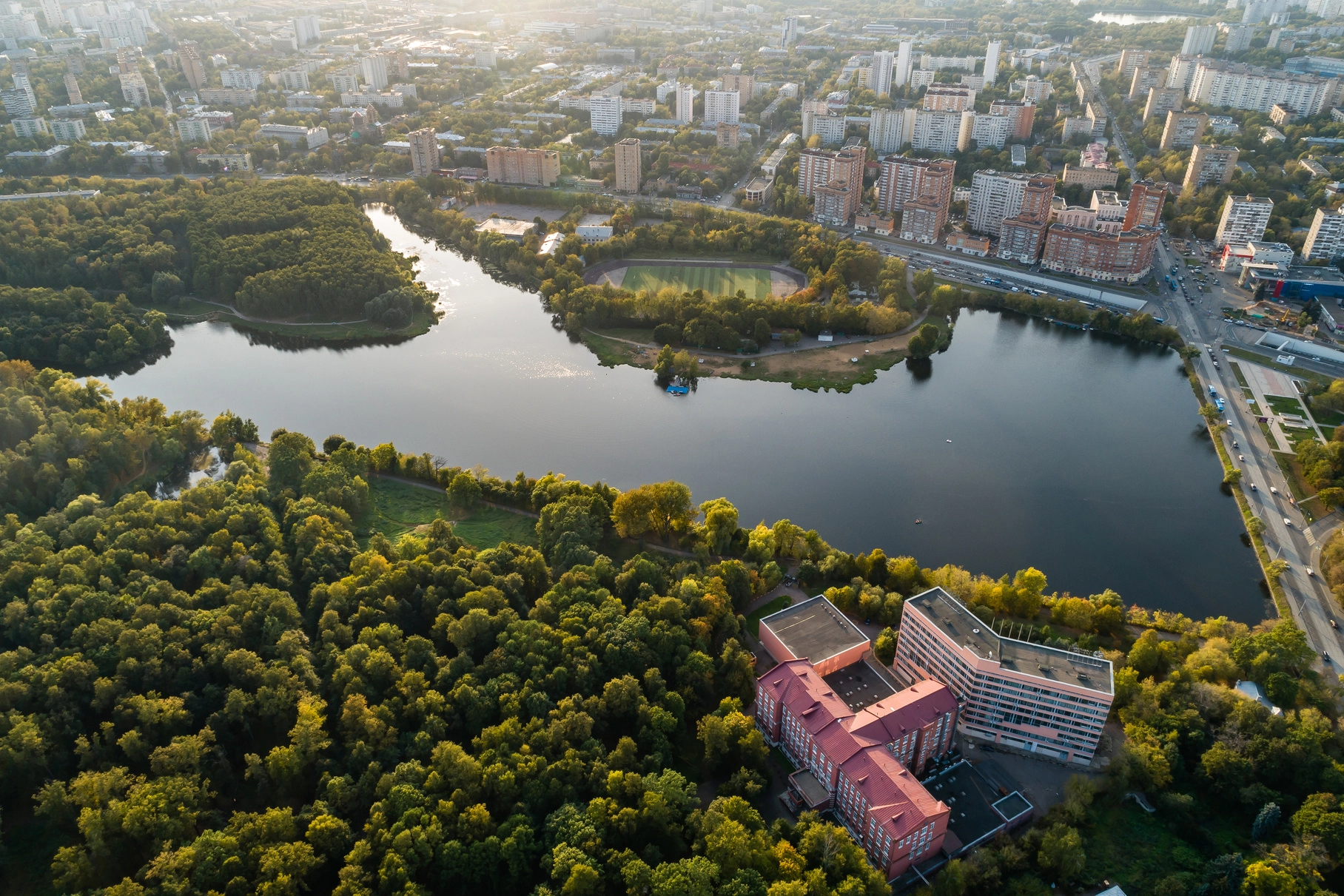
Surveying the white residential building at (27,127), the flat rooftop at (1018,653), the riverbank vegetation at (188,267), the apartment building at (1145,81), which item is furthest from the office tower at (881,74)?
the flat rooftop at (1018,653)

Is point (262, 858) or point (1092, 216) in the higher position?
point (1092, 216)

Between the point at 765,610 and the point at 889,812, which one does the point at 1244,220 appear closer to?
the point at 765,610

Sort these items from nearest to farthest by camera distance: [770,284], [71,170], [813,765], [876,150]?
1. [813,765]
2. [770,284]
3. [71,170]
4. [876,150]

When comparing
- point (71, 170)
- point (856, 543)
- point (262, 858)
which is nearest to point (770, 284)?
point (856, 543)

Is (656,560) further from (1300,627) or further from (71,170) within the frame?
(71,170)

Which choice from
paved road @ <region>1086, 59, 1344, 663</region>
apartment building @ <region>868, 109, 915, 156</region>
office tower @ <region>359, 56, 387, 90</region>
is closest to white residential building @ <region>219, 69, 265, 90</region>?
office tower @ <region>359, 56, 387, 90</region>

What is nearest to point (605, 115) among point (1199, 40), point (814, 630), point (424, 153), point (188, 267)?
point (424, 153)

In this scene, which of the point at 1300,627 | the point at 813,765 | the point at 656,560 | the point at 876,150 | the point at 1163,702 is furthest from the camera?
the point at 876,150
